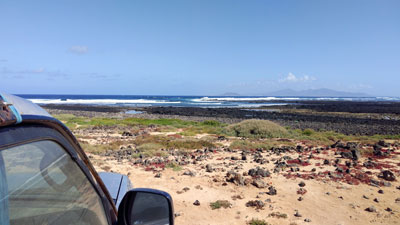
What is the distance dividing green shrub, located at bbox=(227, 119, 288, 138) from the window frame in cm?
1507

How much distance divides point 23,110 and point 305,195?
22.7 ft

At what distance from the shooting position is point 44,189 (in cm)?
110

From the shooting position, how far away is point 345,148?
12156 millimetres

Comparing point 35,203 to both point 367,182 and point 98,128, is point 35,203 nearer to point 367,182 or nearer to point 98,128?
point 367,182

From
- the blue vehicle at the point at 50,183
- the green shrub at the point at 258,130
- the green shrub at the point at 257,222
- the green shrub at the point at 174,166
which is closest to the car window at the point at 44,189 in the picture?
the blue vehicle at the point at 50,183

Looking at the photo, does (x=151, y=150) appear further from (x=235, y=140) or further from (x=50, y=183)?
(x=50, y=183)

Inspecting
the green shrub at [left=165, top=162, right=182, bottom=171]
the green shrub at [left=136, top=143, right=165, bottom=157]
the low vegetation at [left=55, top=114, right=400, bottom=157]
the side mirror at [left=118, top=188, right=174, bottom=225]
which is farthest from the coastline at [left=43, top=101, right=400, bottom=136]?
the side mirror at [left=118, top=188, right=174, bottom=225]

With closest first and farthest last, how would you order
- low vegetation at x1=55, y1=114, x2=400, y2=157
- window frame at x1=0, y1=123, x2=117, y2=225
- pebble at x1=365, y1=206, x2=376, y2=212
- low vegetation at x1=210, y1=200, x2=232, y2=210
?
1. window frame at x1=0, y1=123, x2=117, y2=225
2. pebble at x1=365, y1=206, x2=376, y2=212
3. low vegetation at x1=210, y1=200, x2=232, y2=210
4. low vegetation at x1=55, y1=114, x2=400, y2=157

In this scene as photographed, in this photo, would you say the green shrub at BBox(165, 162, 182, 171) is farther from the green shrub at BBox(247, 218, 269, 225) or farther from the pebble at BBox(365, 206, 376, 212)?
the pebble at BBox(365, 206, 376, 212)

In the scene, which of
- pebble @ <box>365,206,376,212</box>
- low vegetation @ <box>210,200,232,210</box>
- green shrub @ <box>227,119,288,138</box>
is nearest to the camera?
pebble @ <box>365,206,376,212</box>

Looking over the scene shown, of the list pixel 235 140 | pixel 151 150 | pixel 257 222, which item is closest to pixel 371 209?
pixel 257 222

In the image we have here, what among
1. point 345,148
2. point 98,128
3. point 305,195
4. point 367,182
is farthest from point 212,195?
point 98,128

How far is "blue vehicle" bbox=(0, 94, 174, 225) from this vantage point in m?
0.86

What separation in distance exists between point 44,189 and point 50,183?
0.04m
